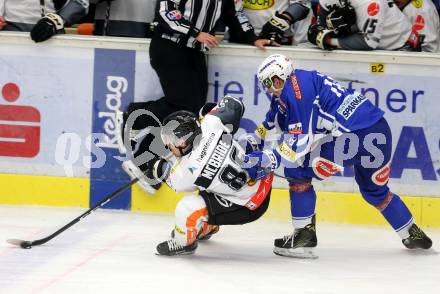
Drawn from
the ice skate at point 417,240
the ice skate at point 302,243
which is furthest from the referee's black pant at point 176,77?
the ice skate at point 417,240

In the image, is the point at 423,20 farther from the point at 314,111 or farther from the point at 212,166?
the point at 212,166

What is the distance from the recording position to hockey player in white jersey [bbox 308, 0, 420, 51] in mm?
6566

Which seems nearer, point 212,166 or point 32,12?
point 212,166

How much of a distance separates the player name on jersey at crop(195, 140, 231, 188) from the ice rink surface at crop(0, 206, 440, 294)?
491mm

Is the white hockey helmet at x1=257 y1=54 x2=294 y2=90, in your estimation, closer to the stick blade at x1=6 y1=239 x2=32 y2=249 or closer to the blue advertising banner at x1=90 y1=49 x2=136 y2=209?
the blue advertising banner at x1=90 y1=49 x2=136 y2=209

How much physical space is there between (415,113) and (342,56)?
2.14ft

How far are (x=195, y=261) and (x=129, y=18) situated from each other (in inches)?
91.0

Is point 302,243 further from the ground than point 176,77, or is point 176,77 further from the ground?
point 176,77

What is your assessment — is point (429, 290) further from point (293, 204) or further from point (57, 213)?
point (57, 213)

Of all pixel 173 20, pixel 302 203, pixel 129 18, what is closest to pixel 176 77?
pixel 173 20

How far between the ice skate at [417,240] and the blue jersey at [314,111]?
0.78 meters

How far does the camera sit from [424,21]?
702 cm

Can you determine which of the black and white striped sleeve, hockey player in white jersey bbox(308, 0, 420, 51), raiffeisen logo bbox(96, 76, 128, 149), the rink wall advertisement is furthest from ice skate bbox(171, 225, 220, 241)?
hockey player in white jersey bbox(308, 0, 420, 51)

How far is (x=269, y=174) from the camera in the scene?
18.2 feet
